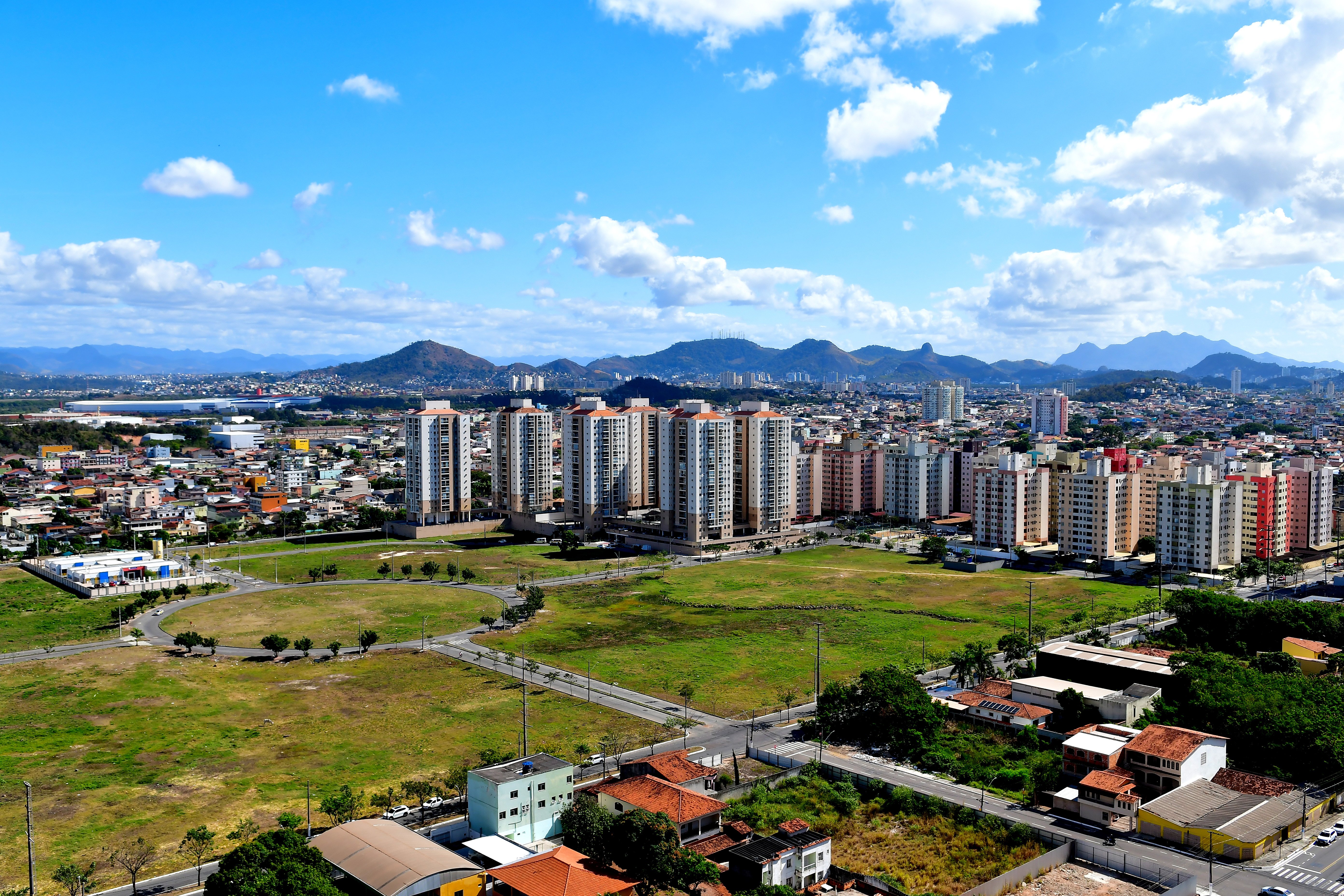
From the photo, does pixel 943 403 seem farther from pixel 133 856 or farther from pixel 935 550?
pixel 133 856

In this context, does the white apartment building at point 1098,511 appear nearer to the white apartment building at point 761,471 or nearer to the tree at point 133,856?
the white apartment building at point 761,471

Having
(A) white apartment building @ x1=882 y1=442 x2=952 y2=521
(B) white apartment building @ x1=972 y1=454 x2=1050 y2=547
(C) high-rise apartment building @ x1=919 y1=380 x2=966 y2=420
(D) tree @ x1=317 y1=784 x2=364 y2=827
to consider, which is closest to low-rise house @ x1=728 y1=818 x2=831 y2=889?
(D) tree @ x1=317 y1=784 x2=364 y2=827

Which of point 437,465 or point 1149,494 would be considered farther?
point 437,465

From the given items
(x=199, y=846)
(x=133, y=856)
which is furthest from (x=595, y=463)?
(x=133, y=856)

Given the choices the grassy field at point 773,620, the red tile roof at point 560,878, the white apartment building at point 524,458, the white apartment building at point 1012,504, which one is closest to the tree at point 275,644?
Result: the grassy field at point 773,620

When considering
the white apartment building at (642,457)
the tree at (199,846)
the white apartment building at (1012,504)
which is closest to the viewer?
the tree at (199,846)

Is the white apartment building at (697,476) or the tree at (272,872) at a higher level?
the white apartment building at (697,476)
